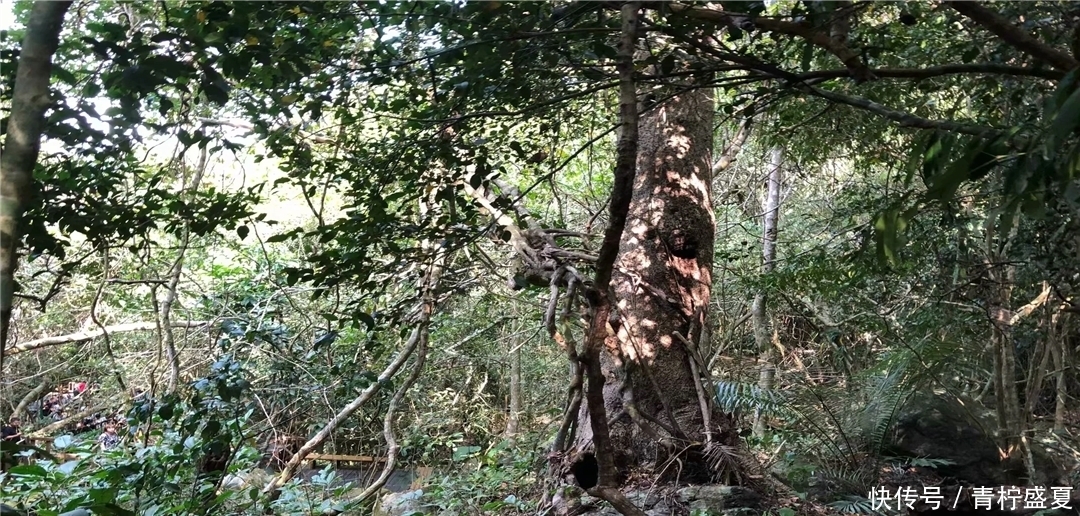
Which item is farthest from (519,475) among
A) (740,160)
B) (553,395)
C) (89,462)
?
(740,160)

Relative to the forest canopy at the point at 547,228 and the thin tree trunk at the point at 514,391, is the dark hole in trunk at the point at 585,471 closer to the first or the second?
the forest canopy at the point at 547,228

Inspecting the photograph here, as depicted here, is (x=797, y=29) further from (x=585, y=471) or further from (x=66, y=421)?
(x=66, y=421)

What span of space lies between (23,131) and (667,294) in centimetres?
267

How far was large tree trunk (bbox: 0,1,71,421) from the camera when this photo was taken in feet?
3.47

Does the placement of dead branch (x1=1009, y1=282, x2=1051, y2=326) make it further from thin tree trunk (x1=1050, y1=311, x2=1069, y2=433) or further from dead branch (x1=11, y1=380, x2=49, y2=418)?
dead branch (x1=11, y1=380, x2=49, y2=418)

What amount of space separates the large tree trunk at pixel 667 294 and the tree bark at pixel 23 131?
2.33 meters

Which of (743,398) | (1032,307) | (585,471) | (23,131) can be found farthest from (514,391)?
(23,131)

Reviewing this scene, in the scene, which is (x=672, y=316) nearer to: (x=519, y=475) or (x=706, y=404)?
(x=706, y=404)

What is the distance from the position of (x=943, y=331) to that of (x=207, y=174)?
203 inches

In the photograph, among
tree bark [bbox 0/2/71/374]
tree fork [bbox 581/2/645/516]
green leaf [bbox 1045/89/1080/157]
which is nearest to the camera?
green leaf [bbox 1045/89/1080/157]

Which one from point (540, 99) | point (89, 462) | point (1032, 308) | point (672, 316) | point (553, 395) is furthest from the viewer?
point (553, 395)

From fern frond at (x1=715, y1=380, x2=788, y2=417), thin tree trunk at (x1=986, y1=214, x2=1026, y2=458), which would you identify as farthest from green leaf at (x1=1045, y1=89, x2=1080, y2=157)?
thin tree trunk at (x1=986, y1=214, x2=1026, y2=458)

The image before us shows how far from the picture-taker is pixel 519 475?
3969 mm

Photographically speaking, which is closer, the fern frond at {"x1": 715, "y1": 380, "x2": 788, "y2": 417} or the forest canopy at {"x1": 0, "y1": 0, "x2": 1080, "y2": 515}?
the forest canopy at {"x1": 0, "y1": 0, "x2": 1080, "y2": 515}
